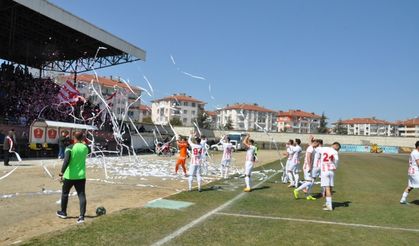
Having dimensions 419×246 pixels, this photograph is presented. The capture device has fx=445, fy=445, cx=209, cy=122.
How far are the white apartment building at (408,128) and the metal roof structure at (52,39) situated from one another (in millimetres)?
161622

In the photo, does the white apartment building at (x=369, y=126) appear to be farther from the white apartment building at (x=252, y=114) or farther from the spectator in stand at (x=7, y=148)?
the spectator in stand at (x=7, y=148)

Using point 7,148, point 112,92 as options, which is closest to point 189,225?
point 7,148

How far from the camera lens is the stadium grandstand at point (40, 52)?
30.8 metres

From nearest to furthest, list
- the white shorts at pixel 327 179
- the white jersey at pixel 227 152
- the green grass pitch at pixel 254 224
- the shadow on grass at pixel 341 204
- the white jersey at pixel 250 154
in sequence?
the green grass pitch at pixel 254 224, the white shorts at pixel 327 179, the shadow on grass at pixel 341 204, the white jersey at pixel 250 154, the white jersey at pixel 227 152

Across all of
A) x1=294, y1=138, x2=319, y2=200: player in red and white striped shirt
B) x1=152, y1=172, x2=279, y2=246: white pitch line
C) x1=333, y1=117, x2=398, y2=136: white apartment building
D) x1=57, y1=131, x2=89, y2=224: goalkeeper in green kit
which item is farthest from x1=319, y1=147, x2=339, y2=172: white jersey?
x1=333, y1=117, x2=398, y2=136: white apartment building

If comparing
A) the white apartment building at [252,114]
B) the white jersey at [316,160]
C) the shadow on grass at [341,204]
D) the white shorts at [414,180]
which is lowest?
the shadow on grass at [341,204]

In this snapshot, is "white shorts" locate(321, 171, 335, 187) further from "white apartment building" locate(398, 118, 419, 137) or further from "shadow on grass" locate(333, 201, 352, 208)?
"white apartment building" locate(398, 118, 419, 137)

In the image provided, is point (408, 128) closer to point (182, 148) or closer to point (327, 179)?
point (182, 148)

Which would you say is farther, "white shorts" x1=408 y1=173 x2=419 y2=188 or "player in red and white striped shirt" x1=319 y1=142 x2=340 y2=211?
"white shorts" x1=408 y1=173 x2=419 y2=188

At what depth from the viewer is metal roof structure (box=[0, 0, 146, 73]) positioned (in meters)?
30.9

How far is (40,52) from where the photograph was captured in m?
42.6

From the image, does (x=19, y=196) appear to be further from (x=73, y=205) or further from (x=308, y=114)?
(x=308, y=114)

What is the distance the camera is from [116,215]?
9.91 meters

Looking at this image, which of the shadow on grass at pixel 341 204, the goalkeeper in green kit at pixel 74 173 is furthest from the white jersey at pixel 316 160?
the goalkeeper in green kit at pixel 74 173
